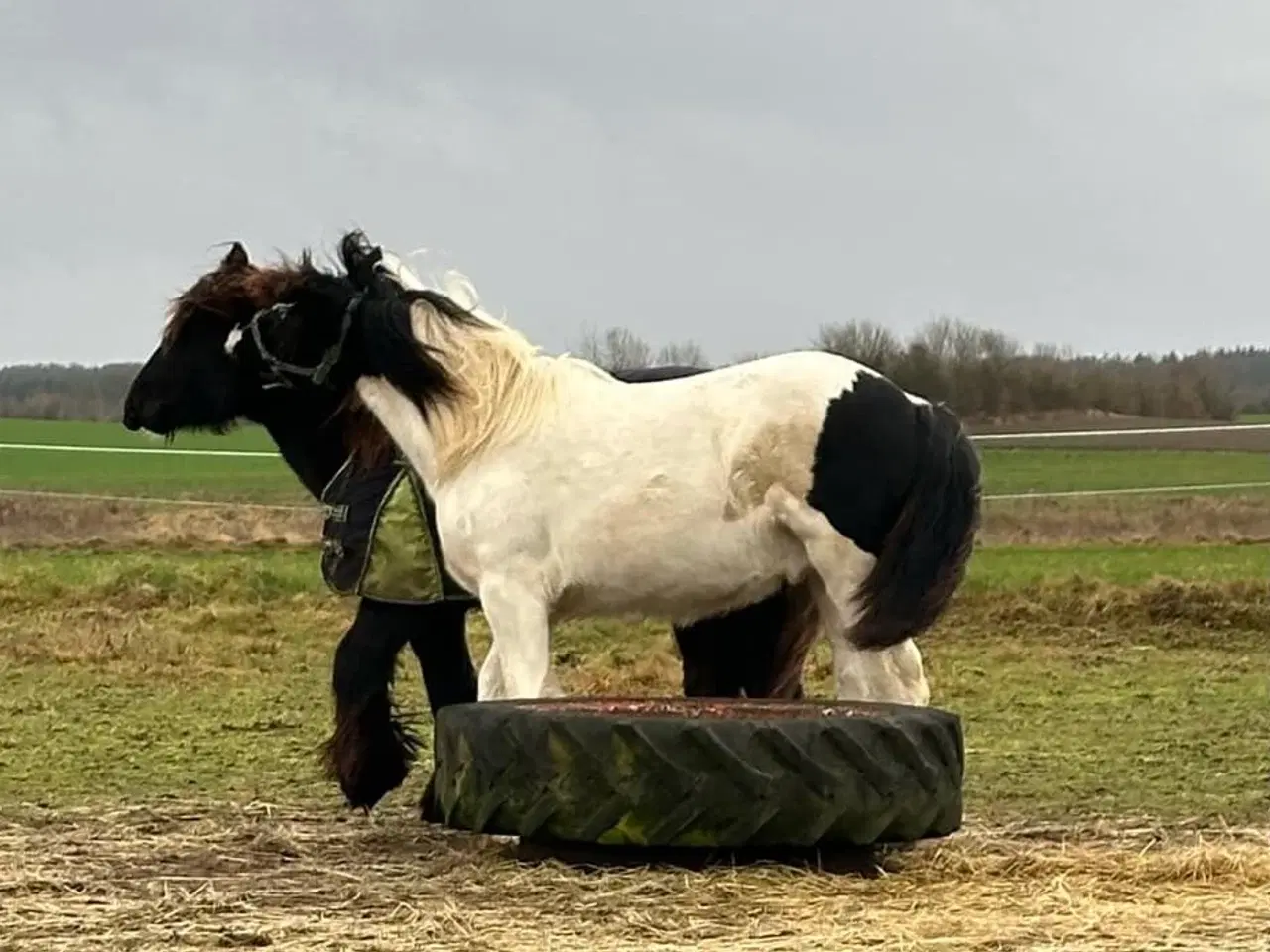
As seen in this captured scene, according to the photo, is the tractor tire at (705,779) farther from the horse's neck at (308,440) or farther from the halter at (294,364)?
the horse's neck at (308,440)

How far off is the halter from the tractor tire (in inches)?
66.0

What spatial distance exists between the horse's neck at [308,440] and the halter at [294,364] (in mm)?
170

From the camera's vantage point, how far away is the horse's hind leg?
603cm

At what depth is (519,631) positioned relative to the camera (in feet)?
20.1

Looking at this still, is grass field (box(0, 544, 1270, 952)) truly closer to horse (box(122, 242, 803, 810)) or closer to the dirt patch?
the dirt patch

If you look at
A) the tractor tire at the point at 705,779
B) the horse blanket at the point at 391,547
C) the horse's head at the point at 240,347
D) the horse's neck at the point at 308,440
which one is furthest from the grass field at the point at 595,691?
the horse's head at the point at 240,347

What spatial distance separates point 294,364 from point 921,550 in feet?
7.55

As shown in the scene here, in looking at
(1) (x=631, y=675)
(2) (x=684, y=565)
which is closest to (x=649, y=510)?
(2) (x=684, y=565)

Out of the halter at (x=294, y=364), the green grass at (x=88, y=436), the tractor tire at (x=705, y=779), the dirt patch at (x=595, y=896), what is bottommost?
the dirt patch at (x=595, y=896)

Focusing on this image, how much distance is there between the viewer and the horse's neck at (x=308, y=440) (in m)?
7.12

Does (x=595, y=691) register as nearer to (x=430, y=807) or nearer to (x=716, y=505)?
(x=430, y=807)

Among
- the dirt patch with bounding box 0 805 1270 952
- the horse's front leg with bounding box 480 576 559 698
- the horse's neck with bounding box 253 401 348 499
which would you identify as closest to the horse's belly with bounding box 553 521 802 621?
the horse's front leg with bounding box 480 576 559 698

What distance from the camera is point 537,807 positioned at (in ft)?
18.0

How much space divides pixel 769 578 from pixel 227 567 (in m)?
10.8
